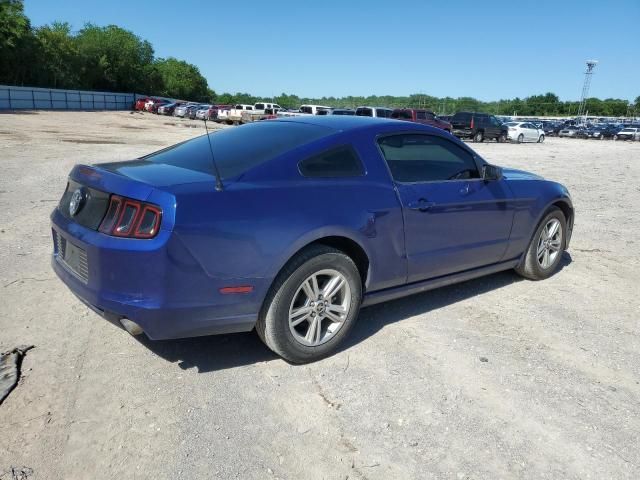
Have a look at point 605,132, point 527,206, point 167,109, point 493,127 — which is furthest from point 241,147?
point 167,109

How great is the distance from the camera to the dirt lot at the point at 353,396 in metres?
2.53

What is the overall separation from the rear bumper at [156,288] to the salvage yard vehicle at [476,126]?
3152cm

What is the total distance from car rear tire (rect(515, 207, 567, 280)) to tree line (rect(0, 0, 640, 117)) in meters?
56.4

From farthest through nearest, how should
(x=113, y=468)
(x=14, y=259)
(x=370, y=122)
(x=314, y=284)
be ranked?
(x=14, y=259) → (x=370, y=122) → (x=314, y=284) → (x=113, y=468)

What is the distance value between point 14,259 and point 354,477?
4.23 m

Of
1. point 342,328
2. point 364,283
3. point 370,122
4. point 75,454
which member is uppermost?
point 370,122

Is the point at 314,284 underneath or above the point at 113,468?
above

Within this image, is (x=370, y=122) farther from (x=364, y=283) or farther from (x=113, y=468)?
(x=113, y=468)

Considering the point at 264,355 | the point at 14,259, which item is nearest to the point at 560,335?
the point at 264,355

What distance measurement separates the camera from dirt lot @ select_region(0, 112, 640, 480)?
253 centimetres

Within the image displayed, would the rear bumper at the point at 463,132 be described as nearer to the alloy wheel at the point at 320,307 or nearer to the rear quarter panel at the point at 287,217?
the rear quarter panel at the point at 287,217

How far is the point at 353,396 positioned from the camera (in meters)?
3.09

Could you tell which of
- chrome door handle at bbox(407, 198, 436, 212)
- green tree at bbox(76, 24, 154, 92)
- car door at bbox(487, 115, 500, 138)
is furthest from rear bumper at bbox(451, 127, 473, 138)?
green tree at bbox(76, 24, 154, 92)

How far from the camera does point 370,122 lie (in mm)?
3977
